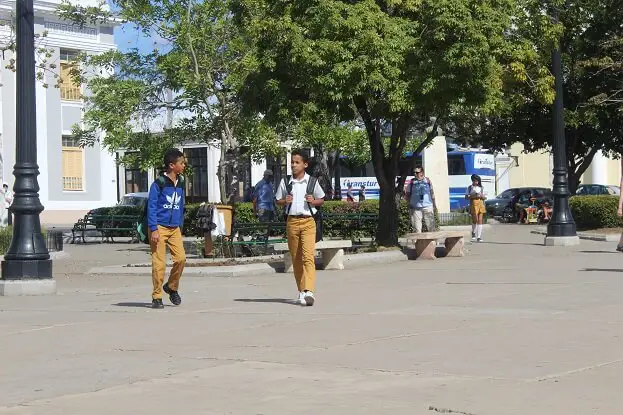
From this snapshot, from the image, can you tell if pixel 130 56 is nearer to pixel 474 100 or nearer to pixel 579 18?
pixel 474 100

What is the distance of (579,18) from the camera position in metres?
38.1

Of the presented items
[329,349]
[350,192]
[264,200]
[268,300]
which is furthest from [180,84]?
[350,192]

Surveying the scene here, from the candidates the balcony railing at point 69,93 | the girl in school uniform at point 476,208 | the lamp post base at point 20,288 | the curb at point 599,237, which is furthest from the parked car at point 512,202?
the lamp post base at point 20,288

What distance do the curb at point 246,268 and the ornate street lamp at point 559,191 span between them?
5.14m

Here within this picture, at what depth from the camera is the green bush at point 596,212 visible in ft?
108

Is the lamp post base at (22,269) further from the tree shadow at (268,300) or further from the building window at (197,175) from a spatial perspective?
the building window at (197,175)


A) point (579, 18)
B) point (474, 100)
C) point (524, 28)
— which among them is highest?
point (579, 18)

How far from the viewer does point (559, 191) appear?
25844mm

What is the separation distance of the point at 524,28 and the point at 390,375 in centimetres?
1658

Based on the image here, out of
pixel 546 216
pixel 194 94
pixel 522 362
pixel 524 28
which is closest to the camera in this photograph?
pixel 522 362

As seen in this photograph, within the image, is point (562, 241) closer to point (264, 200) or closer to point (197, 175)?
point (264, 200)

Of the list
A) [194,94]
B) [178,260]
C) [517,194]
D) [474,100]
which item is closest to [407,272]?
[474,100]

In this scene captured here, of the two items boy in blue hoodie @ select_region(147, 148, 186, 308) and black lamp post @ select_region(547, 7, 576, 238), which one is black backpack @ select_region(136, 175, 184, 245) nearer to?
boy in blue hoodie @ select_region(147, 148, 186, 308)

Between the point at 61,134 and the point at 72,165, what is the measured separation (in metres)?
1.81
